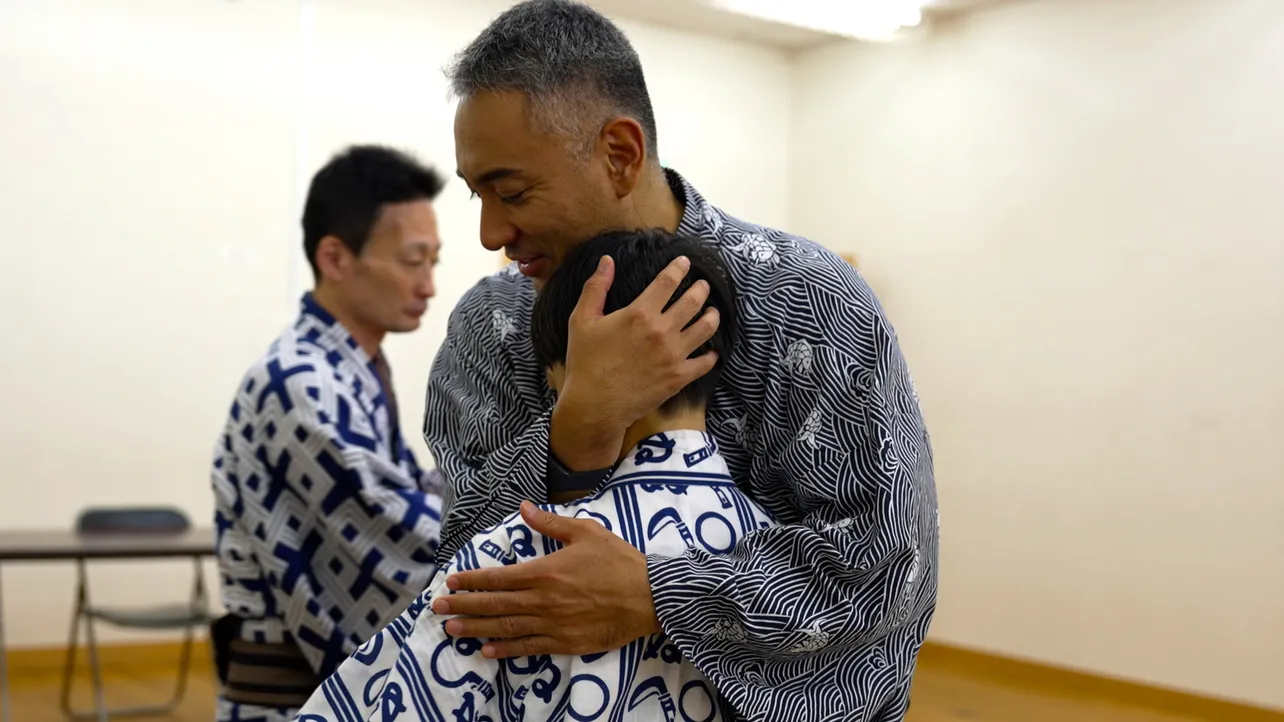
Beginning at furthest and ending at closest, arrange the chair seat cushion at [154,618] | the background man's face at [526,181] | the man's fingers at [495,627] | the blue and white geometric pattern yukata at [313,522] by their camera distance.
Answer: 1. the chair seat cushion at [154,618]
2. the blue and white geometric pattern yukata at [313,522]
3. the background man's face at [526,181]
4. the man's fingers at [495,627]

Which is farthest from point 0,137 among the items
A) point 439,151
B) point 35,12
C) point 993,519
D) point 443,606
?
point 443,606

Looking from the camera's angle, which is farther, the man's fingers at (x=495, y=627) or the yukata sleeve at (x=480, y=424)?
the yukata sleeve at (x=480, y=424)

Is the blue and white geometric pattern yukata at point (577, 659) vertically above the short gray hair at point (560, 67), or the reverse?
the short gray hair at point (560, 67)

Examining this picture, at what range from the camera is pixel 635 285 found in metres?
1.24

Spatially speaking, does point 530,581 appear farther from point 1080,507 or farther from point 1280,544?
point 1080,507

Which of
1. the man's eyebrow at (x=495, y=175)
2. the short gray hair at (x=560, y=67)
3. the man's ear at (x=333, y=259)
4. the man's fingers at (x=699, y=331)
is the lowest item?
the man's ear at (x=333, y=259)

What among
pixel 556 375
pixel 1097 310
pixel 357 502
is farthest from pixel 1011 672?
pixel 556 375

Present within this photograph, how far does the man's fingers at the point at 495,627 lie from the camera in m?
1.14

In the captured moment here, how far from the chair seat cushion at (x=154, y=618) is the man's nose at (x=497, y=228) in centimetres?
382

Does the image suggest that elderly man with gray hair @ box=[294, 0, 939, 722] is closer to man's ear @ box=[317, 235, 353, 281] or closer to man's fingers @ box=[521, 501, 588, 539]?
man's fingers @ box=[521, 501, 588, 539]

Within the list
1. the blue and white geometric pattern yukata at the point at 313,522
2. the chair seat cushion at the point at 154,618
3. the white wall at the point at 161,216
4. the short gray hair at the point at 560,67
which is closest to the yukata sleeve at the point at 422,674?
the short gray hair at the point at 560,67

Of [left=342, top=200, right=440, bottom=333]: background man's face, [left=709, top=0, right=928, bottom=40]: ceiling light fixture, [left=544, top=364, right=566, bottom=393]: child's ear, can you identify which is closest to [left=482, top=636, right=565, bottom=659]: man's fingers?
[left=544, top=364, right=566, bottom=393]: child's ear

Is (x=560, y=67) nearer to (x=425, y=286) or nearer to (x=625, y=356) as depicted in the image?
(x=625, y=356)

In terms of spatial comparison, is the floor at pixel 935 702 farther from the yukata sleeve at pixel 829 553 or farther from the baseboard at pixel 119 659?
the yukata sleeve at pixel 829 553
